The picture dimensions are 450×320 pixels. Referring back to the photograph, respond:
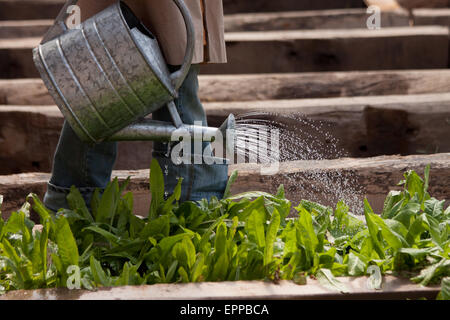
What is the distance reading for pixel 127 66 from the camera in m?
1.62

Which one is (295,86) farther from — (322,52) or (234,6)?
(234,6)

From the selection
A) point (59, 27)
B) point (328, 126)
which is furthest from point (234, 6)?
point (59, 27)

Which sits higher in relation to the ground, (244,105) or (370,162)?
(244,105)

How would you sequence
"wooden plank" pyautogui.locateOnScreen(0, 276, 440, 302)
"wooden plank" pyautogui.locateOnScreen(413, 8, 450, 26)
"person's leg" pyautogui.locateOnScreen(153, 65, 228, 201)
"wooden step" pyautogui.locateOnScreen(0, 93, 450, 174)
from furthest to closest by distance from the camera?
"wooden plank" pyautogui.locateOnScreen(413, 8, 450, 26)
"wooden step" pyautogui.locateOnScreen(0, 93, 450, 174)
"person's leg" pyautogui.locateOnScreen(153, 65, 228, 201)
"wooden plank" pyautogui.locateOnScreen(0, 276, 440, 302)

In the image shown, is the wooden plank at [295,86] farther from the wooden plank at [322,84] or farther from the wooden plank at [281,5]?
the wooden plank at [281,5]

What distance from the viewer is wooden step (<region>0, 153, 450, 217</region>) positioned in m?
2.38

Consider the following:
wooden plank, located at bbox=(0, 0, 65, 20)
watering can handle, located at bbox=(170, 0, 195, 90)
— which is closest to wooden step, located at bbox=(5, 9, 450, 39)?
wooden plank, located at bbox=(0, 0, 65, 20)

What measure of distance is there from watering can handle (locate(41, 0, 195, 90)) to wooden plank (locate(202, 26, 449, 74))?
2.46 m

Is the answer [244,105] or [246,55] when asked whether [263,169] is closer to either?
[244,105]

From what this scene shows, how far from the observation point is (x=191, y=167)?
203 centimetres

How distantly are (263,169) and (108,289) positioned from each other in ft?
3.40

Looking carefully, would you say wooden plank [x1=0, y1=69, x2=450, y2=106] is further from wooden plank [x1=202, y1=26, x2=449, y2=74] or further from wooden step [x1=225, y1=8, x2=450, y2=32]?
wooden step [x1=225, y1=8, x2=450, y2=32]

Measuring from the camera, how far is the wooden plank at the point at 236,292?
152 cm
